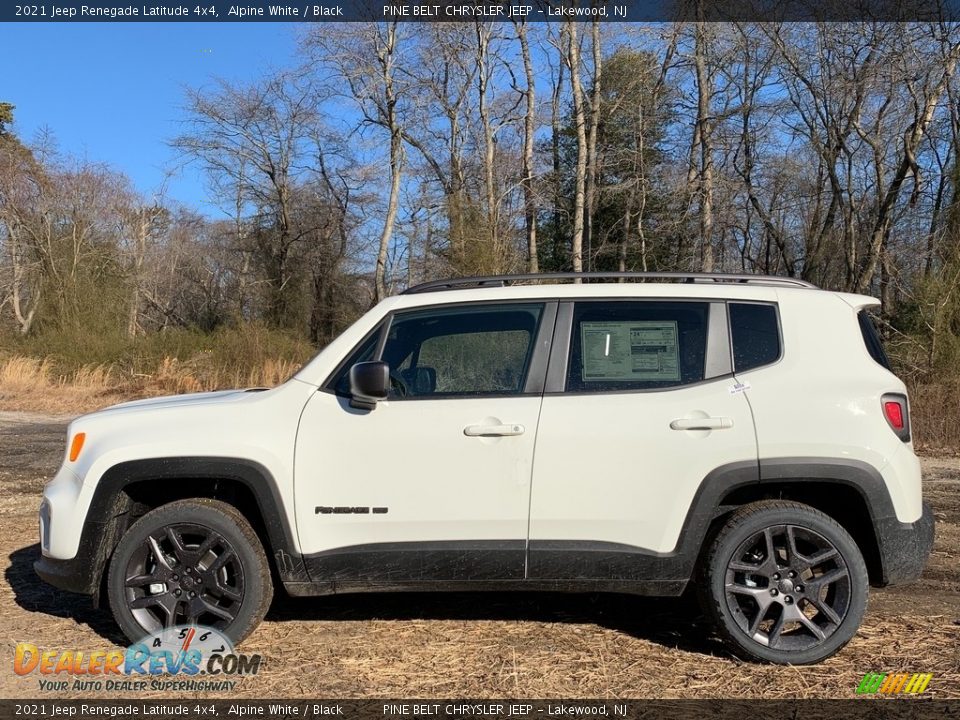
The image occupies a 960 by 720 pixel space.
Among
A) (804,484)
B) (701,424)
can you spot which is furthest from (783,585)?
(701,424)

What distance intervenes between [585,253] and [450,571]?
24.0m

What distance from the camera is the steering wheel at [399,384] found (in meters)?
4.12

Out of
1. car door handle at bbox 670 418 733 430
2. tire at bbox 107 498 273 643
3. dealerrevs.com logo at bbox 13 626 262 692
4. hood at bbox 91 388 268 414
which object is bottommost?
Answer: dealerrevs.com logo at bbox 13 626 262 692

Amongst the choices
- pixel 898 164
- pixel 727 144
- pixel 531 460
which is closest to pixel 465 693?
pixel 531 460

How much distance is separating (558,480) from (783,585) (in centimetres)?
119

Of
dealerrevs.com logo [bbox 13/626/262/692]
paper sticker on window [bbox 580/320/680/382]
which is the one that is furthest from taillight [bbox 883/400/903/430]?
dealerrevs.com logo [bbox 13/626/262/692]

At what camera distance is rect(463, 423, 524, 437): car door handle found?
13.0 ft

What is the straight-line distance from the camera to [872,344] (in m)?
4.20

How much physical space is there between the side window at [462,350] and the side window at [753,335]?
1.00 meters

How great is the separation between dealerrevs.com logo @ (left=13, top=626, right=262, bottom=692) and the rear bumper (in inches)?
120

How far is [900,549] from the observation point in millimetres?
3941

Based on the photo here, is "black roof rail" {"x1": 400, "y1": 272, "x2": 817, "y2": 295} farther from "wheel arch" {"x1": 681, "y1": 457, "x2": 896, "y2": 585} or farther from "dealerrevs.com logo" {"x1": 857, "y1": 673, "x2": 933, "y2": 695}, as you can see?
"dealerrevs.com logo" {"x1": 857, "y1": 673, "x2": 933, "y2": 695}

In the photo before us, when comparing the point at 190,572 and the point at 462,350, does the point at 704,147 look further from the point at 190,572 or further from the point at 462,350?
the point at 190,572

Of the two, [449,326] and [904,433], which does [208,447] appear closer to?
[449,326]
